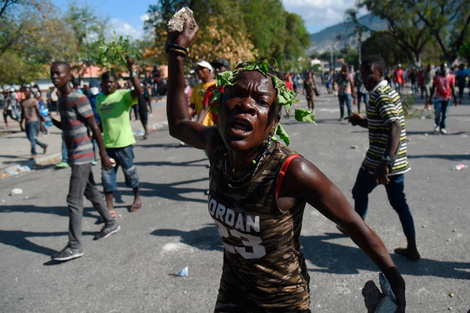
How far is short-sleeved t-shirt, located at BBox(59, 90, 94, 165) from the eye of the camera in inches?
182

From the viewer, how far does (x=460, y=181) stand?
21.4 feet

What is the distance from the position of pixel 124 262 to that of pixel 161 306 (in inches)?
42.9

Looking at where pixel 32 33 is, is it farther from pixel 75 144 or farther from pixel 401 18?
pixel 401 18

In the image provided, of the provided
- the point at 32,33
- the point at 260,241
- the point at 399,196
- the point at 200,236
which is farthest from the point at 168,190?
the point at 32,33

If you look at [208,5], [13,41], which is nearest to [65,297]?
[13,41]

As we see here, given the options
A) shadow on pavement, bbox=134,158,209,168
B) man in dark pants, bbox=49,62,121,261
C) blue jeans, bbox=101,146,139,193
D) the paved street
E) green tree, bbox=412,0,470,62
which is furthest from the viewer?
green tree, bbox=412,0,470,62

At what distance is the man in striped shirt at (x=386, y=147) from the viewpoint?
151 inches

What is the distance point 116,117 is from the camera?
19.1 ft

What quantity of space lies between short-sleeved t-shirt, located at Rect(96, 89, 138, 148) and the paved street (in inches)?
45.2

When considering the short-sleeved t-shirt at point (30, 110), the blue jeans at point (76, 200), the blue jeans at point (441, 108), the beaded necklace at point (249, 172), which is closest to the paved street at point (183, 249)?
the blue jeans at point (76, 200)

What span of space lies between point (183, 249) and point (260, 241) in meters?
2.94

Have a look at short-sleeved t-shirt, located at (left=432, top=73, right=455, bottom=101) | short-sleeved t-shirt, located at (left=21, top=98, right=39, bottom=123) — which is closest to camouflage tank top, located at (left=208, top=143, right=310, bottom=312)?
short-sleeved t-shirt, located at (left=432, top=73, right=455, bottom=101)

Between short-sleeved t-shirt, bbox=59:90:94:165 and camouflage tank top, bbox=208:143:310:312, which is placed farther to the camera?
short-sleeved t-shirt, bbox=59:90:94:165

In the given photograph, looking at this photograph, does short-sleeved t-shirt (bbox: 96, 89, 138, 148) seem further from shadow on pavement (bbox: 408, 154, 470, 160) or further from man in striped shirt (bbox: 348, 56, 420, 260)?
shadow on pavement (bbox: 408, 154, 470, 160)
